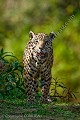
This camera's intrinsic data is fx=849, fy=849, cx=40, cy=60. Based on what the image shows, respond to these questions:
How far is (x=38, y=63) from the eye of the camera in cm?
1089

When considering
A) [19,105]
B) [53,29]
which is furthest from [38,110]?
[53,29]

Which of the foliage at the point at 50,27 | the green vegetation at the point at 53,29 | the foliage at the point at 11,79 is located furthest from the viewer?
the foliage at the point at 50,27

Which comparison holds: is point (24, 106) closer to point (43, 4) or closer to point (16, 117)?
point (16, 117)

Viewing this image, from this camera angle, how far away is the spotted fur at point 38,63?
35.3ft

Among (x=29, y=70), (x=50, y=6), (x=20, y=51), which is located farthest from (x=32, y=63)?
(x=50, y=6)

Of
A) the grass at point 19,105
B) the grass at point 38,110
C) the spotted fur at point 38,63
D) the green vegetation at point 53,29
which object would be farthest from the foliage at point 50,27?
the grass at point 38,110

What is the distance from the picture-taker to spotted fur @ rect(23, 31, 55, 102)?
1077cm

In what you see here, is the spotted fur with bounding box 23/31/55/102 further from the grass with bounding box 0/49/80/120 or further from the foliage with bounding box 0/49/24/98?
the foliage with bounding box 0/49/24/98

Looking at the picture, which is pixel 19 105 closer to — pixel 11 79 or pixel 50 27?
pixel 11 79

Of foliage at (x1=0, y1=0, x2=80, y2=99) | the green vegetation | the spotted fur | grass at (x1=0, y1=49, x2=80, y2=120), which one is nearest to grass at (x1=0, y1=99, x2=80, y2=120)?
grass at (x1=0, y1=49, x2=80, y2=120)

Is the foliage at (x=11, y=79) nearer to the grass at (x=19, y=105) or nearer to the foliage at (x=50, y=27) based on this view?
the grass at (x=19, y=105)

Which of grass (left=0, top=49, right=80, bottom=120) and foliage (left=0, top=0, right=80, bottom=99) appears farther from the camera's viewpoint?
foliage (left=0, top=0, right=80, bottom=99)

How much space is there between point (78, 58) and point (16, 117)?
31.4ft

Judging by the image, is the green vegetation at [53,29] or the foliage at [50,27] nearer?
the green vegetation at [53,29]
